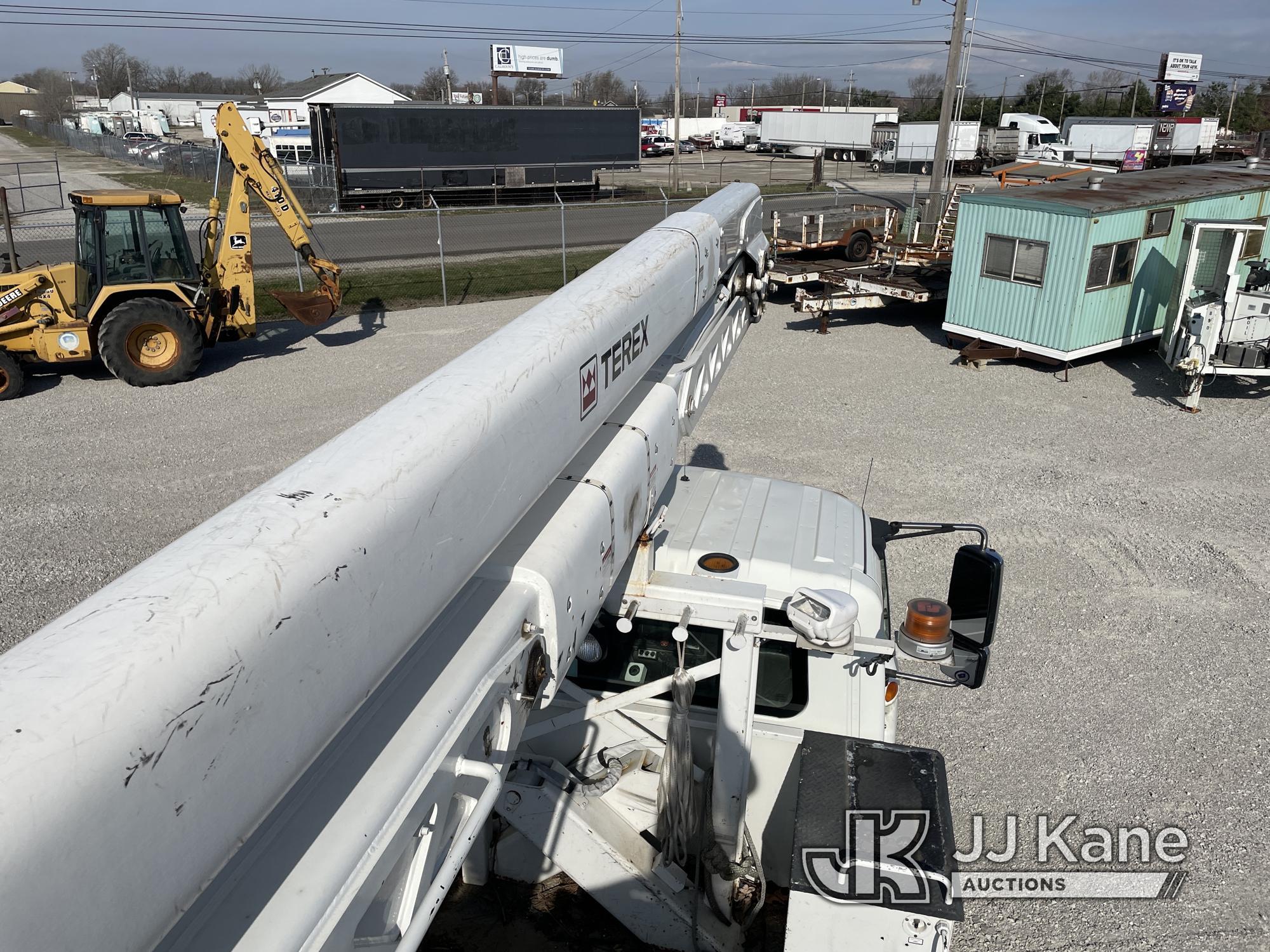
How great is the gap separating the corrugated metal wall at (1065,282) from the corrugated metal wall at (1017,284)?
11mm

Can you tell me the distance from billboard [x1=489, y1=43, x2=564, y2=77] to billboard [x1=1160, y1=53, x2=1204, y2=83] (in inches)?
1558

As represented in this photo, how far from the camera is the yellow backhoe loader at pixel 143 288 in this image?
45.0ft

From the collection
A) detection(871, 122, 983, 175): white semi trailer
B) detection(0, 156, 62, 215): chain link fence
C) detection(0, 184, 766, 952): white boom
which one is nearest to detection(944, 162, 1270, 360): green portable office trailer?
detection(0, 184, 766, 952): white boom

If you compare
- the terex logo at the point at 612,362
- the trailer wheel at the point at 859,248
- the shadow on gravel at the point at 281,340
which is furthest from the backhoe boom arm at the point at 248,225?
the terex logo at the point at 612,362

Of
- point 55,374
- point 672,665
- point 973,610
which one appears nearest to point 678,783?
point 672,665

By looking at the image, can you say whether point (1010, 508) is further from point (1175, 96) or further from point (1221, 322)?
point (1175, 96)

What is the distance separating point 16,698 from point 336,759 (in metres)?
0.76

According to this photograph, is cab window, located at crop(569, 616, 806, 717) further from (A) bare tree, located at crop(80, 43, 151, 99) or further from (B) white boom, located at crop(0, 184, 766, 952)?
(A) bare tree, located at crop(80, 43, 151, 99)

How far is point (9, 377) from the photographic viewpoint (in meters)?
13.6

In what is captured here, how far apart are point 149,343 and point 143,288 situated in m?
0.81

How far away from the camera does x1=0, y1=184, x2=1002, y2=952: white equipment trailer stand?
1399 mm

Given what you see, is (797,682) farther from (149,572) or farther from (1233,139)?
(1233,139)

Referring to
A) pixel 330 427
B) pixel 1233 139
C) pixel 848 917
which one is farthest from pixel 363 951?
pixel 1233 139

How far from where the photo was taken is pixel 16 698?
133cm
